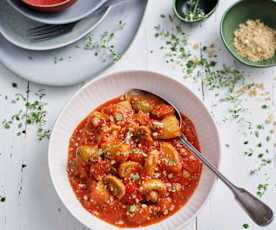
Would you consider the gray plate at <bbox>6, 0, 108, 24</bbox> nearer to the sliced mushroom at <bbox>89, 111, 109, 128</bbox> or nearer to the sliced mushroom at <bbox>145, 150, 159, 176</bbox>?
the sliced mushroom at <bbox>89, 111, 109, 128</bbox>

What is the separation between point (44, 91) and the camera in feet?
10.8

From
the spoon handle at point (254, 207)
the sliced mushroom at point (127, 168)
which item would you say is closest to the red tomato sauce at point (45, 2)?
the sliced mushroom at point (127, 168)

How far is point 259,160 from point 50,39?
2337mm

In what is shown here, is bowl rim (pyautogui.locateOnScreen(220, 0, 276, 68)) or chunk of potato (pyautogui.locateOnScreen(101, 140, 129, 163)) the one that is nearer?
chunk of potato (pyautogui.locateOnScreen(101, 140, 129, 163))

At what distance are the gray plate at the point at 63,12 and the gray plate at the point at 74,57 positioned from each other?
212mm

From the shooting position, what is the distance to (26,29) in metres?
3.25

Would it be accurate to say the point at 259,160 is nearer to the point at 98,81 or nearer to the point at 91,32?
the point at 98,81

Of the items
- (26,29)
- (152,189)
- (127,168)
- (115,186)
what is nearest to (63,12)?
(26,29)

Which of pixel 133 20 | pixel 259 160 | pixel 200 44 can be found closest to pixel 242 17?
pixel 200 44

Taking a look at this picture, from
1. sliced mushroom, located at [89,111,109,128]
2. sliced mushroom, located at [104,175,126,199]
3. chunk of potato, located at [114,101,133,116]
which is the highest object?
chunk of potato, located at [114,101,133,116]

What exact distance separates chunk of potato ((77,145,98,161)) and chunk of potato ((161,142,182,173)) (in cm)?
60

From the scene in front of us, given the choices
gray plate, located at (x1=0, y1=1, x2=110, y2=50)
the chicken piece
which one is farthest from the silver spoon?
gray plate, located at (x1=0, y1=1, x2=110, y2=50)

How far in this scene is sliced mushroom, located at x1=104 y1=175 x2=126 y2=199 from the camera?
9.28ft

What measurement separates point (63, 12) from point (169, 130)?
1504mm
